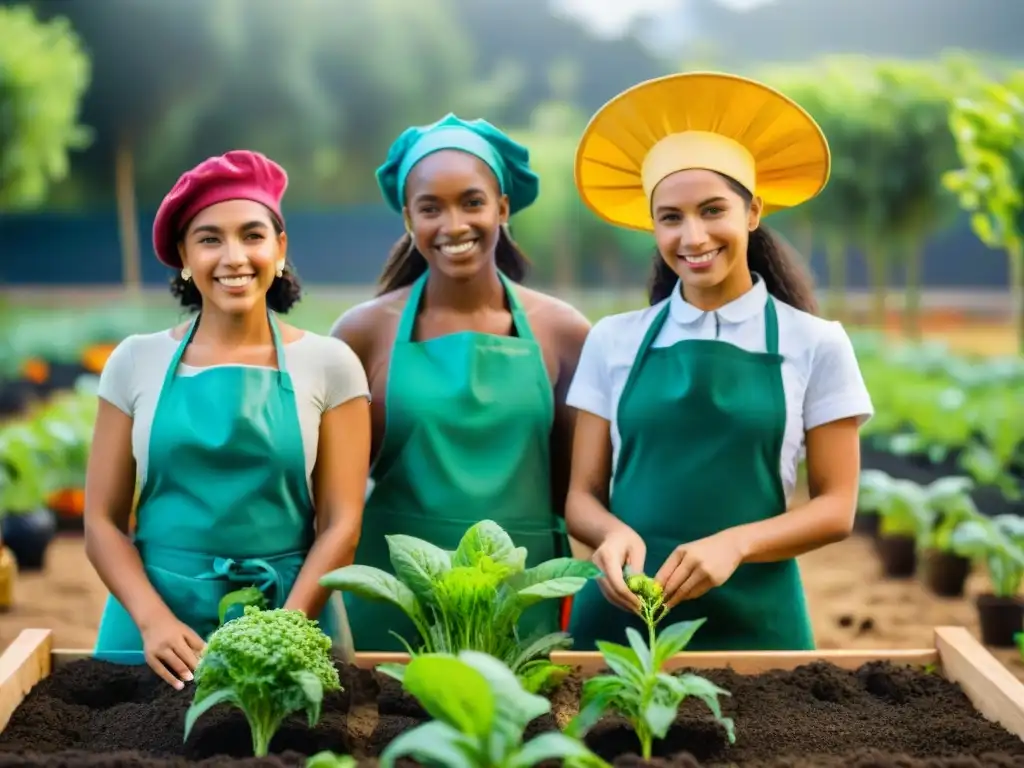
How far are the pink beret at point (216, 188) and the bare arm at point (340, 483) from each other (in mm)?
333

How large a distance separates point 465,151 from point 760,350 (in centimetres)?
60

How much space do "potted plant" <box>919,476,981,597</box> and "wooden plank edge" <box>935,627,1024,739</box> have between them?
289cm

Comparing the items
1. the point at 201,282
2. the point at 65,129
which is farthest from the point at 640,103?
the point at 65,129

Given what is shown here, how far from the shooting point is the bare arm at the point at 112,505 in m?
1.83

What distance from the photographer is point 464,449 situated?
84.2 inches

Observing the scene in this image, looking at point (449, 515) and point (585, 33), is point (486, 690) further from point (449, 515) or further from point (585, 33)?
point (585, 33)

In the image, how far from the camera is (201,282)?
71.6 inches

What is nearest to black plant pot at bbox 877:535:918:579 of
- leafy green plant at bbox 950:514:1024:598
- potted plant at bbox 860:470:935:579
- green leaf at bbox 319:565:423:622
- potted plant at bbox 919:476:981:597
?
potted plant at bbox 860:470:935:579

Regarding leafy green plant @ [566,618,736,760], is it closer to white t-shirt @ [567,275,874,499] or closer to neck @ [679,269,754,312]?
white t-shirt @ [567,275,874,499]

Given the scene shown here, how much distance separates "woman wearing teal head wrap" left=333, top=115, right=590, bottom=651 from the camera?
6.82 ft

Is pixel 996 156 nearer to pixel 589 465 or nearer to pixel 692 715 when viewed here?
pixel 589 465

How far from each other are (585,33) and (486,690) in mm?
12872

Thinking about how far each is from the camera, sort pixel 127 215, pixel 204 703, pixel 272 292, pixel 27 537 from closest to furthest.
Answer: pixel 204 703, pixel 272 292, pixel 27 537, pixel 127 215

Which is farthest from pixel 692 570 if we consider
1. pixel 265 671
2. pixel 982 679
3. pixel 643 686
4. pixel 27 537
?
pixel 27 537
